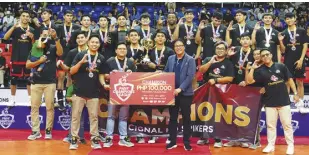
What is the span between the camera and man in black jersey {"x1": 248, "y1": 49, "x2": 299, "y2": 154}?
733 cm

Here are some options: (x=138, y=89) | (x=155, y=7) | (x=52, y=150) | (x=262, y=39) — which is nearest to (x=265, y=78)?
(x=262, y=39)

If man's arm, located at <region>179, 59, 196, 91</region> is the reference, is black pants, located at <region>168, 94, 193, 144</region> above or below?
below

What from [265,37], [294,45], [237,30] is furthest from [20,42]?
[294,45]

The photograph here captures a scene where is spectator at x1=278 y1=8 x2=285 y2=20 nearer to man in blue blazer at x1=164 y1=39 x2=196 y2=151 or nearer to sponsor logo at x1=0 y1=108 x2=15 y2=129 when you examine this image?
man in blue blazer at x1=164 y1=39 x2=196 y2=151

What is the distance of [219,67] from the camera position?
7746 mm

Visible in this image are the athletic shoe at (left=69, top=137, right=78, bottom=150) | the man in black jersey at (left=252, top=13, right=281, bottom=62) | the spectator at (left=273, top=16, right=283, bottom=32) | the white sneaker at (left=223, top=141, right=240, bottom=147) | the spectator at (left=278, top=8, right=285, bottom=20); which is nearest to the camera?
the athletic shoe at (left=69, top=137, right=78, bottom=150)

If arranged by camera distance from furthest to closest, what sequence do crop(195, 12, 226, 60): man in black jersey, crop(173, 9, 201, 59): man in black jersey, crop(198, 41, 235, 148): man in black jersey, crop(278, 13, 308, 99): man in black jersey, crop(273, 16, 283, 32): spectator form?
1. crop(273, 16, 283, 32): spectator
2. crop(173, 9, 201, 59): man in black jersey
3. crop(195, 12, 226, 60): man in black jersey
4. crop(278, 13, 308, 99): man in black jersey
5. crop(198, 41, 235, 148): man in black jersey

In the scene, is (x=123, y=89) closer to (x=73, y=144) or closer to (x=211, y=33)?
(x=73, y=144)

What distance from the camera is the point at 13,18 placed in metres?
18.6

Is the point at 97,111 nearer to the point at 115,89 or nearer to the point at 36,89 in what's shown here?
the point at 115,89

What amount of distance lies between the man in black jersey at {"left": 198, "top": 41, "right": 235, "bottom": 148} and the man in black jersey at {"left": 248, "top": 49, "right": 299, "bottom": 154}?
403 mm

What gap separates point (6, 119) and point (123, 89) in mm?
3018

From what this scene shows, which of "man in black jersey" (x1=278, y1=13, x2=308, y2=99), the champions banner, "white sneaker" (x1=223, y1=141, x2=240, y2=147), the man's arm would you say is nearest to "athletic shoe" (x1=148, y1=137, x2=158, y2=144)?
the champions banner

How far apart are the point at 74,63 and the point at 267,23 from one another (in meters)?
3.85
